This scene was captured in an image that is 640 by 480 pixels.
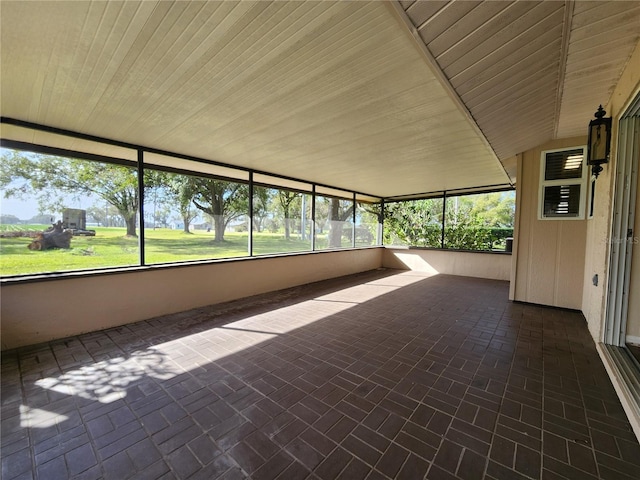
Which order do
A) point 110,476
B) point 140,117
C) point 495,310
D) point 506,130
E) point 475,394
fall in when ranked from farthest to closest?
point 495,310 → point 506,130 → point 140,117 → point 475,394 → point 110,476

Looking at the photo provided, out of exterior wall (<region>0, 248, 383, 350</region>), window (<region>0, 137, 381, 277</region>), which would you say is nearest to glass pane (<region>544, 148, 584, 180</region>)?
window (<region>0, 137, 381, 277</region>)

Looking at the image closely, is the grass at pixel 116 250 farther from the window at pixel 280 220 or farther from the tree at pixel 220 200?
the tree at pixel 220 200

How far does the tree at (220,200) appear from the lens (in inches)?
203

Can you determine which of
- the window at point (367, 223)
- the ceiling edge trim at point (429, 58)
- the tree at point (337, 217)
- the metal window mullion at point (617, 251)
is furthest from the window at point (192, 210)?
the metal window mullion at point (617, 251)

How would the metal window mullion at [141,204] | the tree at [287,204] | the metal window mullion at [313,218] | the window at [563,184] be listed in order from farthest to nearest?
the metal window mullion at [313,218], the tree at [287,204], the window at [563,184], the metal window mullion at [141,204]

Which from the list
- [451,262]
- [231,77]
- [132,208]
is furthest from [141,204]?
[451,262]

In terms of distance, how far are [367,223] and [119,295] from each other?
7.11 meters

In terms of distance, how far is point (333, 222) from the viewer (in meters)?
7.97

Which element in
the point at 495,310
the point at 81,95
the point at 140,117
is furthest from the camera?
the point at 495,310

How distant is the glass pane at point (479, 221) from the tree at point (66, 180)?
7987mm

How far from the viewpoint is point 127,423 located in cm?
183

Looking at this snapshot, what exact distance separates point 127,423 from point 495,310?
16.5 ft

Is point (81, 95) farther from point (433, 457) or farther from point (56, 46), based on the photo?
point (433, 457)

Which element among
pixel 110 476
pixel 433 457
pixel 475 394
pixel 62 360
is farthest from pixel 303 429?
pixel 62 360
